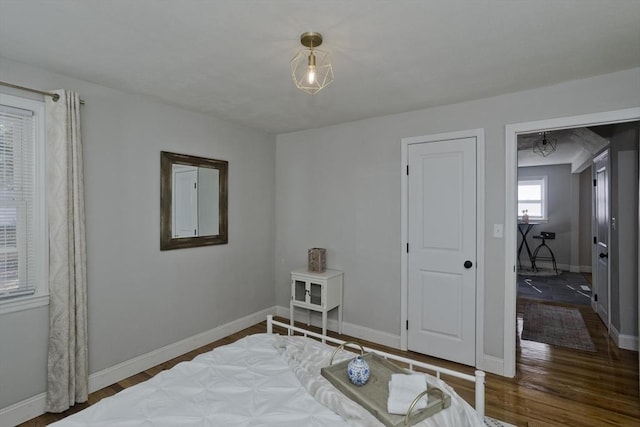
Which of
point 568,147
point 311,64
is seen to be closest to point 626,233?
point 568,147

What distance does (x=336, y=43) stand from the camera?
202 cm

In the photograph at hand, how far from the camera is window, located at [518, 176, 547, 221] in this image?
824 cm

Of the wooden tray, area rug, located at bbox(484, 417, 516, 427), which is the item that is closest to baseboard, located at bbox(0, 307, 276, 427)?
the wooden tray

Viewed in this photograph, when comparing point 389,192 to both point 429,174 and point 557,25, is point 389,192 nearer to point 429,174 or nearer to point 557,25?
point 429,174

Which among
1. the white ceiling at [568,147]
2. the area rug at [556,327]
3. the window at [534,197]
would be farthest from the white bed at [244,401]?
the window at [534,197]

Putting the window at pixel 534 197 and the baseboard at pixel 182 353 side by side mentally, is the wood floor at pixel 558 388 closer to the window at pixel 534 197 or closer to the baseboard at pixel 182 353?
the baseboard at pixel 182 353

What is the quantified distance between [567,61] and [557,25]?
60 centimetres

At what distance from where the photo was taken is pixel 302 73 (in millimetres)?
2484

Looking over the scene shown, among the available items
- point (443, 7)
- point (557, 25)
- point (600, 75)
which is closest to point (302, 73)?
point (443, 7)

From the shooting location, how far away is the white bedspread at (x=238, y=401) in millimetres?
1385

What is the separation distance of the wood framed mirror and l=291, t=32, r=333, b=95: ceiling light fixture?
1.53m

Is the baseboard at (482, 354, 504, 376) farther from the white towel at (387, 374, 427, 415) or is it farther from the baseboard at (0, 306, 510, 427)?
the white towel at (387, 374, 427, 415)

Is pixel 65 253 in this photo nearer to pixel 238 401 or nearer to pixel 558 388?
pixel 238 401

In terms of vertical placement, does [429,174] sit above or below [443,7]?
below
